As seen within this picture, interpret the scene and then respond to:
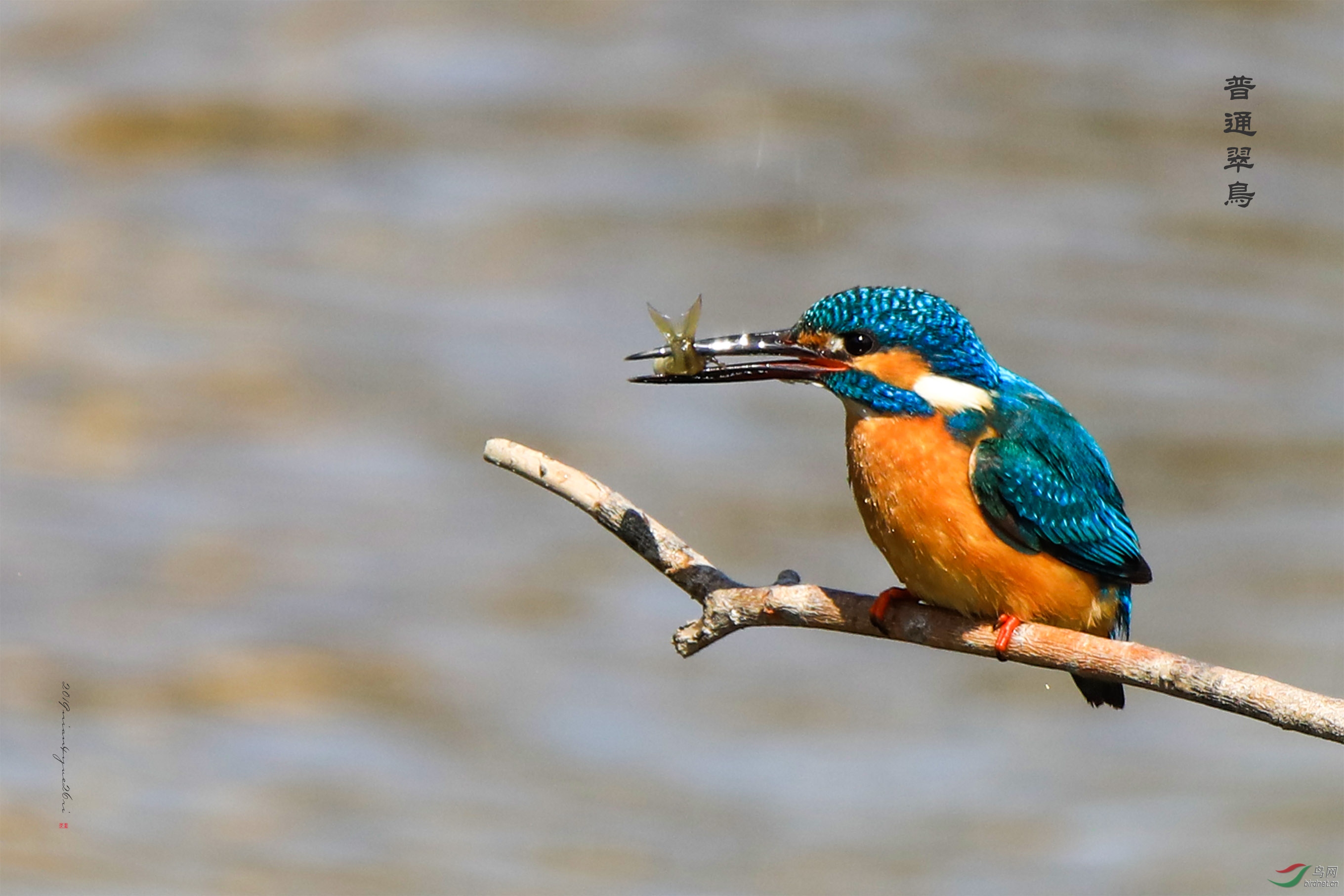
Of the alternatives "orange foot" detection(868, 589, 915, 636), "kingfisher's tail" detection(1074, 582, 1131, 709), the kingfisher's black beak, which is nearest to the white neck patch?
the kingfisher's black beak

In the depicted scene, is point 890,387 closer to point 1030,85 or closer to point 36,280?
point 1030,85

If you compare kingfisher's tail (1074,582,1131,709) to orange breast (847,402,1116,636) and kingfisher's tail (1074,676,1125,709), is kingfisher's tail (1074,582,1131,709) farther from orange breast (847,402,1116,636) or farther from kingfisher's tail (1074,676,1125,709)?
orange breast (847,402,1116,636)

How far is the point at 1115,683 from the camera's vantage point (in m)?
1.92

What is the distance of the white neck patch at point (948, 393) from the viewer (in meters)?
1.84

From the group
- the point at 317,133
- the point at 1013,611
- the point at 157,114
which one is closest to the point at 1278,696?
the point at 1013,611

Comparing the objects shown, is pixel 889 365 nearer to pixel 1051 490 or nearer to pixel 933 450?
pixel 933 450

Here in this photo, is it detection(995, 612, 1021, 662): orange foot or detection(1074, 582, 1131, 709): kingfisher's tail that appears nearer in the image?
detection(995, 612, 1021, 662): orange foot

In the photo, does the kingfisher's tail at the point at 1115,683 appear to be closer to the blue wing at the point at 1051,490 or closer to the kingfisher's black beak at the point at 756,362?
the blue wing at the point at 1051,490

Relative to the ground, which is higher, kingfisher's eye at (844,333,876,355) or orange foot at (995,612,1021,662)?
kingfisher's eye at (844,333,876,355)

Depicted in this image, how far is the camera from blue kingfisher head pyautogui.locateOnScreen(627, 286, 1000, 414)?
1.82 meters

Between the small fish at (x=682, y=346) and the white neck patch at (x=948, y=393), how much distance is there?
0.30 metres

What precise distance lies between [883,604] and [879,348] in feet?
1.11

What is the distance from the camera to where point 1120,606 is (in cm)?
205
